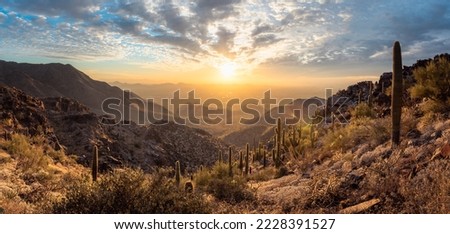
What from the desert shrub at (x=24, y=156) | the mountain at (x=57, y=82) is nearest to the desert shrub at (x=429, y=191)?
the desert shrub at (x=24, y=156)

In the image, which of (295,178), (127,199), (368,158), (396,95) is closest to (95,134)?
(295,178)

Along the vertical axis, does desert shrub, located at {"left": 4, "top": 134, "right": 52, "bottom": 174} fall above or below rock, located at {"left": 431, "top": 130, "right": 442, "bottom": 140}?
below

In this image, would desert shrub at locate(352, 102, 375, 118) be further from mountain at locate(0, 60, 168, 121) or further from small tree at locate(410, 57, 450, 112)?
mountain at locate(0, 60, 168, 121)

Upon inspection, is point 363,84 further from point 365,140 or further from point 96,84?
point 96,84

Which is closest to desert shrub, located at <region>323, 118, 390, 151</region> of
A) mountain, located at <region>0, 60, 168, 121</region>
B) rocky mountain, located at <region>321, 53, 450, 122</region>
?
rocky mountain, located at <region>321, 53, 450, 122</region>

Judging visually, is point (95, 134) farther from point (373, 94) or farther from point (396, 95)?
point (396, 95)

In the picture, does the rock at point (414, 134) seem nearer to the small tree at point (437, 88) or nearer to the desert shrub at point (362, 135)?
the desert shrub at point (362, 135)

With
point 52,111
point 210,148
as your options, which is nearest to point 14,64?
point 210,148
